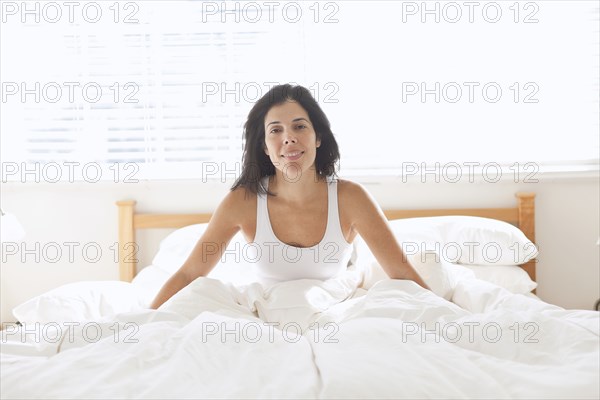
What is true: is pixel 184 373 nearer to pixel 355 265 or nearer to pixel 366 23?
pixel 355 265

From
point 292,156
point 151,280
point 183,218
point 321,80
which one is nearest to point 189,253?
point 151,280

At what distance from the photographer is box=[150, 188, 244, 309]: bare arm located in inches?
68.8

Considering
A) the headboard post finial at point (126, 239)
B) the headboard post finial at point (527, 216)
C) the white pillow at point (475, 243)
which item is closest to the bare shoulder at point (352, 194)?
the white pillow at point (475, 243)

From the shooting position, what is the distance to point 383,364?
965 millimetres

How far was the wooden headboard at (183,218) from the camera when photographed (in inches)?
104

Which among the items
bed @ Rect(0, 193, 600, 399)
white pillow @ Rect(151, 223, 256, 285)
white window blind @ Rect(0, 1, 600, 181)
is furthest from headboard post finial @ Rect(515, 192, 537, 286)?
white pillow @ Rect(151, 223, 256, 285)

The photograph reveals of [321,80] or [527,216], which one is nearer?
[527,216]

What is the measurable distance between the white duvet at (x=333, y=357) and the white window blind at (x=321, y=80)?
1.46 metres

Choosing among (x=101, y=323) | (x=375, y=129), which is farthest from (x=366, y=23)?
(x=101, y=323)

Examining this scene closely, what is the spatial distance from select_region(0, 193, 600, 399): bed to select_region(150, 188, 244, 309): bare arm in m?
0.19

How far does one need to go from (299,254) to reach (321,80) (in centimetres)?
121

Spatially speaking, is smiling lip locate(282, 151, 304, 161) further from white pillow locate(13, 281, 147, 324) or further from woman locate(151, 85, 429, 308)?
white pillow locate(13, 281, 147, 324)

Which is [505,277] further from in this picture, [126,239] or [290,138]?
[126,239]

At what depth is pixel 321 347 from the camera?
1.10 metres
